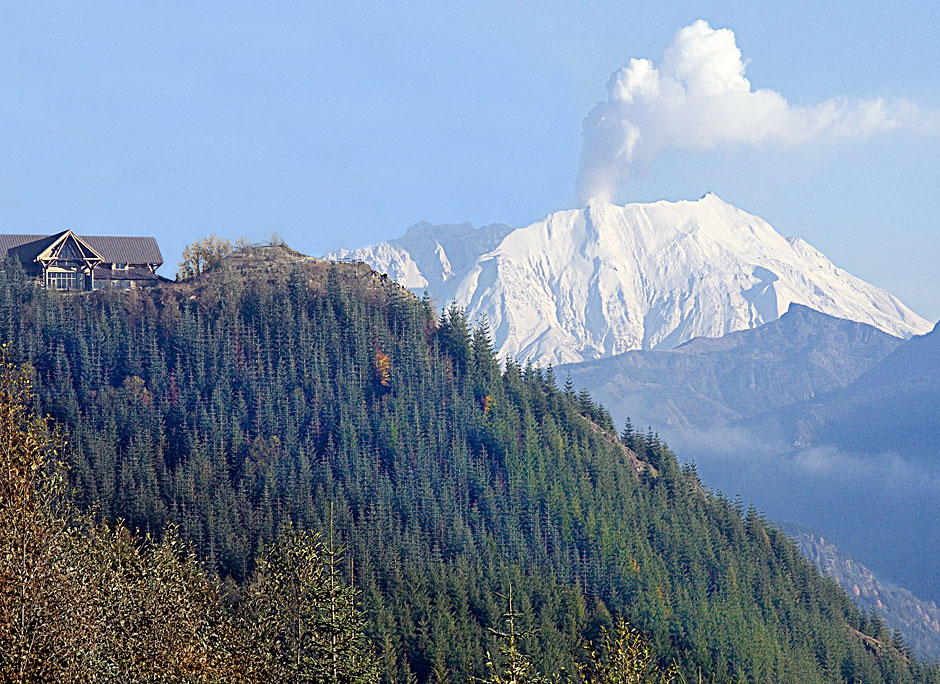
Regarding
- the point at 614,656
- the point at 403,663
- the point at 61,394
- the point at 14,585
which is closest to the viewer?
the point at 14,585

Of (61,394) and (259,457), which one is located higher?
(61,394)

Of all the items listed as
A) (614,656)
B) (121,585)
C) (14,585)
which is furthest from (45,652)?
(614,656)

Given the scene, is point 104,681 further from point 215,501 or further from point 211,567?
point 215,501

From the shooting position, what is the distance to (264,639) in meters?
58.5

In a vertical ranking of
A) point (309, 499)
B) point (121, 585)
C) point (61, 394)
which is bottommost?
point (121, 585)

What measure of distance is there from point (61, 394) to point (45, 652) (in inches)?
6151

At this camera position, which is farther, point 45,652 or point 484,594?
point 484,594

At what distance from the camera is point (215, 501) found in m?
176

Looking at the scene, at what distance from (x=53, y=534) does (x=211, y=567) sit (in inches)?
4466

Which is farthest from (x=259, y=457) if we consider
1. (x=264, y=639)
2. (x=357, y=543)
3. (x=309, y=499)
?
(x=264, y=639)

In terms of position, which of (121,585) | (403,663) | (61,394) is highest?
(61,394)

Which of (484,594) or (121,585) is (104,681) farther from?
(484,594)

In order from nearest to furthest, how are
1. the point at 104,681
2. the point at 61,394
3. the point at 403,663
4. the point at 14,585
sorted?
the point at 14,585
the point at 104,681
the point at 403,663
the point at 61,394

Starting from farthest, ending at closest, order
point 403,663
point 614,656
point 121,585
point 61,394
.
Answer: point 61,394, point 403,663, point 614,656, point 121,585
